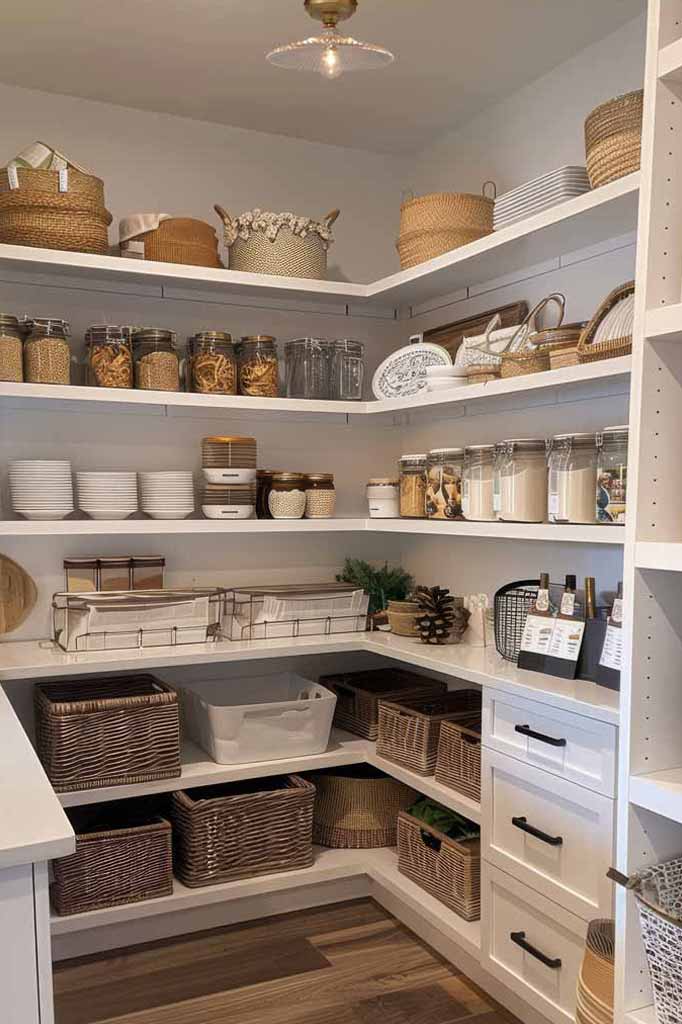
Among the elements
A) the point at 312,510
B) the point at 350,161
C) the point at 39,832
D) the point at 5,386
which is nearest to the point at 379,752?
the point at 312,510

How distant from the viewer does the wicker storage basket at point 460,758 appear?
8.23 ft

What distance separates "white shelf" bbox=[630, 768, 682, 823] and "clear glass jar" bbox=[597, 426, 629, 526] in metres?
0.82

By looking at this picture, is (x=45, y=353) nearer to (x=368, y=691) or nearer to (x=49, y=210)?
(x=49, y=210)

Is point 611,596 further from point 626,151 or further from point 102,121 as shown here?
point 102,121

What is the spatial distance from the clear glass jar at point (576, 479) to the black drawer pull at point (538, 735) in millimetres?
531

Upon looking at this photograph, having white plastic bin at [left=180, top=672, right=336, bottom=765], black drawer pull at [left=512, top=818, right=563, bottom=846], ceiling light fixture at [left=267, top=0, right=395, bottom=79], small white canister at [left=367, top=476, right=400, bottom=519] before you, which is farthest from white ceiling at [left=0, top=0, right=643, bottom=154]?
black drawer pull at [left=512, top=818, right=563, bottom=846]

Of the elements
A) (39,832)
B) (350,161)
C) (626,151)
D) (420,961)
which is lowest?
(420,961)

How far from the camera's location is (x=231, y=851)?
277 cm

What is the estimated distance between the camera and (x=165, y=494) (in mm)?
2928

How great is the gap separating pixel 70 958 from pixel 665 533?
217 centimetres

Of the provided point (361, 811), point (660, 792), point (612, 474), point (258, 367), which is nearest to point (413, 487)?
point (258, 367)

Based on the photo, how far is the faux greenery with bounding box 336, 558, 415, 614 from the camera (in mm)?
3268

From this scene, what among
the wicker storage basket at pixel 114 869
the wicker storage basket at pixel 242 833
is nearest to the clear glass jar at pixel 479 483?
the wicker storage basket at pixel 242 833

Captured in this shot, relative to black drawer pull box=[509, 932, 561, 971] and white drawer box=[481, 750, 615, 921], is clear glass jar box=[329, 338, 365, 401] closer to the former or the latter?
white drawer box=[481, 750, 615, 921]
